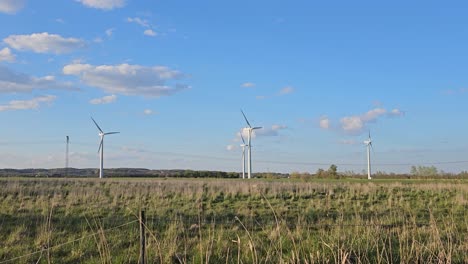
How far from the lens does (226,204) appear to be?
84.5 ft

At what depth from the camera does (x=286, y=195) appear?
3169 centimetres

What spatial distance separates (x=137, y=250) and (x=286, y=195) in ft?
68.0

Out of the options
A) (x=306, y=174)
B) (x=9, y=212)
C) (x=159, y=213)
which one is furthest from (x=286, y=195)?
(x=306, y=174)

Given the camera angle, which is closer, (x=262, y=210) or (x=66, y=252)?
(x=66, y=252)

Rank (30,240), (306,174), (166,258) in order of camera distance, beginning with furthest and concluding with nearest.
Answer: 1. (306,174)
2. (30,240)
3. (166,258)

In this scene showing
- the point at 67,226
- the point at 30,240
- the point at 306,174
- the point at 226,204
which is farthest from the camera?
the point at 306,174

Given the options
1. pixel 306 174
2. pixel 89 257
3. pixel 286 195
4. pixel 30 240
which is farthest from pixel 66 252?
pixel 306 174

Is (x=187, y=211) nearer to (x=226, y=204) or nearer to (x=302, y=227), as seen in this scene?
(x=226, y=204)

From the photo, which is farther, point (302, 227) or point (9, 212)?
point (9, 212)

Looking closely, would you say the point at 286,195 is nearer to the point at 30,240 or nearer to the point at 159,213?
the point at 159,213

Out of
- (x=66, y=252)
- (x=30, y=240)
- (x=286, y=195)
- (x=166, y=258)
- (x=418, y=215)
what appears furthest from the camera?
(x=286, y=195)

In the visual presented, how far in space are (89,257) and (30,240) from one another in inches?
119

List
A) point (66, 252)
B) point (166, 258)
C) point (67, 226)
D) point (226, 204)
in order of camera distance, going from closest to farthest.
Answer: point (166, 258) → point (66, 252) → point (67, 226) → point (226, 204)

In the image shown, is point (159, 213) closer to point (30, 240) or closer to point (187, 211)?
point (187, 211)
